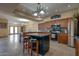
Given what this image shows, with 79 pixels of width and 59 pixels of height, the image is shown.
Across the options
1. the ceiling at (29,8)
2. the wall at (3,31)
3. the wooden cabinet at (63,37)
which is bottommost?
the wooden cabinet at (63,37)

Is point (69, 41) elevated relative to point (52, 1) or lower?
lower

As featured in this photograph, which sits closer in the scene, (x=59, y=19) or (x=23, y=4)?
(x=23, y=4)

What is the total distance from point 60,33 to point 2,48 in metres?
2.46

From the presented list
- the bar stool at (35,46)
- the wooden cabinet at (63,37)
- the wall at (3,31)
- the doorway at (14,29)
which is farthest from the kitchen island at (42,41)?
the wall at (3,31)

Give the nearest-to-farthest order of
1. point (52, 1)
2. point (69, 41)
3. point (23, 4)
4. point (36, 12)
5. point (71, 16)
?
point (52, 1) → point (23, 4) → point (36, 12) → point (71, 16) → point (69, 41)

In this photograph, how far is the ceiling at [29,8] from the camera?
12.5 feet

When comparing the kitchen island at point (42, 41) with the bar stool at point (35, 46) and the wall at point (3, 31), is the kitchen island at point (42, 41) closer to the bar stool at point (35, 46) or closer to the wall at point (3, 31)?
the bar stool at point (35, 46)

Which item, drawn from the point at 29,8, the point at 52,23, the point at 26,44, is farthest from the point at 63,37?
the point at 29,8

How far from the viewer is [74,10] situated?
4215mm

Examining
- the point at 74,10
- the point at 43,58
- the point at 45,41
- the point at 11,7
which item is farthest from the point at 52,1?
the point at 45,41

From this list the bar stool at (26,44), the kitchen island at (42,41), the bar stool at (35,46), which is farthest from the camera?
the bar stool at (26,44)

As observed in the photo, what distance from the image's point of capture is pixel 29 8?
4.01 metres

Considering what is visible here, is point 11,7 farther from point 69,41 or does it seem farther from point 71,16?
point 69,41

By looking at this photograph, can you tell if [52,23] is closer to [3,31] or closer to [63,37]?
[63,37]
